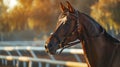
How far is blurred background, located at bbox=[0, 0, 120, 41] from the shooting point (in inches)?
817

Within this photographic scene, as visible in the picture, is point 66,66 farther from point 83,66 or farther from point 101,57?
point 101,57

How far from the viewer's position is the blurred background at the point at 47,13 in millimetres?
20753

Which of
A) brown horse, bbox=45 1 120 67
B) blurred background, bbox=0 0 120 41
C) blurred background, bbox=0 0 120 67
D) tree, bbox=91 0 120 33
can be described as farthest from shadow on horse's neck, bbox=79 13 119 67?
tree, bbox=91 0 120 33

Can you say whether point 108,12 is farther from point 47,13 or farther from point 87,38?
point 87,38

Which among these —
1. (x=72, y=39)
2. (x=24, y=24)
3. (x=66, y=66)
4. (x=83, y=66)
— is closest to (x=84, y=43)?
(x=72, y=39)

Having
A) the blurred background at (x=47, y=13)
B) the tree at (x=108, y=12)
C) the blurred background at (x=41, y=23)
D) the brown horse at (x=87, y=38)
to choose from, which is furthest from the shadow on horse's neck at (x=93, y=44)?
the tree at (x=108, y=12)

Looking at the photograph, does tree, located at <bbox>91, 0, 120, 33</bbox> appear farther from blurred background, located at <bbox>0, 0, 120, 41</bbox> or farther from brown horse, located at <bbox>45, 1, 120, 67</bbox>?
brown horse, located at <bbox>45, 1, 120, 67</bbox>

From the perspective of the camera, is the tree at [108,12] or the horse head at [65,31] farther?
the tree at [108,12]

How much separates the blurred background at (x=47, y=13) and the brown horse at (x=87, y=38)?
7.37 m

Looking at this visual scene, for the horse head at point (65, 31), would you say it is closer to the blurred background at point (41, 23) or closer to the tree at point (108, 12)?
the blurred background at point (41, 23)

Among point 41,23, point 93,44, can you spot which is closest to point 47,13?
point 41,23

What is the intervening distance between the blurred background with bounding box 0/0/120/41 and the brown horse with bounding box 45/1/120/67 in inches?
290

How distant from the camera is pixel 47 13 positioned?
103 ft

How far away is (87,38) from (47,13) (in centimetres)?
2722
